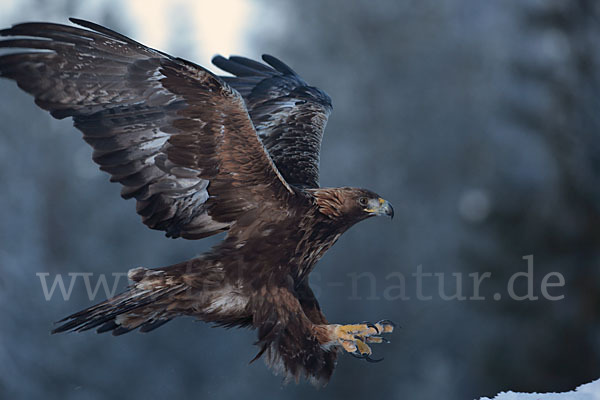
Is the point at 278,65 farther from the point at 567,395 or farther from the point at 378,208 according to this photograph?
the point at 567,395

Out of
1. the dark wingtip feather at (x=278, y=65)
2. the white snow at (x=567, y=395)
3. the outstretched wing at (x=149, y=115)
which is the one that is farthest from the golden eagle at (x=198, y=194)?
the dark wingtip feather at (x=278, y=65)

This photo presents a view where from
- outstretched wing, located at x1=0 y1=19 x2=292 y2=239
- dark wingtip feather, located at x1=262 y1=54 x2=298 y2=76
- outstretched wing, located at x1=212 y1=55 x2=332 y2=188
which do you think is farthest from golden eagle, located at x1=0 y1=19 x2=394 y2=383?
dark wingtip feather, located at x1=262 y1=54 x2=298 y2=76

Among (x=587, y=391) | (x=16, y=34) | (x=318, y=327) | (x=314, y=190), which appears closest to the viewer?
(x=16, y=34)

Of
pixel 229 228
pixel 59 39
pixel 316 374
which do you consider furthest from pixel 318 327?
pixel 59 39

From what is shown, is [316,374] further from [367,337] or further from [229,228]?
[229,228]

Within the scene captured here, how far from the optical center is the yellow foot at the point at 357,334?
3035mm

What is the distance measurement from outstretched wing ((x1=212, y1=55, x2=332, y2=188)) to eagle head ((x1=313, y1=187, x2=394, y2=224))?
1.79 ft

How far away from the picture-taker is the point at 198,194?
3.25 meters

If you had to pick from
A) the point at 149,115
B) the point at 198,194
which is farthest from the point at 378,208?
the point at 149,115

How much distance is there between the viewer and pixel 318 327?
3135 mm

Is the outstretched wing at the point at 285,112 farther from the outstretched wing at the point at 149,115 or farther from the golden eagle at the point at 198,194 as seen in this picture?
the outstretched wing at the point at 149,115

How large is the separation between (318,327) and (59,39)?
75.6 inches

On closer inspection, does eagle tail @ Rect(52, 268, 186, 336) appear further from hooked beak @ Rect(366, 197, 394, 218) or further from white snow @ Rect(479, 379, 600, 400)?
white snow @ Rect(479, 379, 600, 400)

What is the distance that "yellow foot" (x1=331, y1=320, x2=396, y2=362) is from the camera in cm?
304
